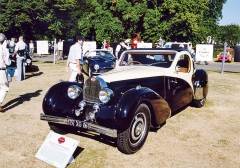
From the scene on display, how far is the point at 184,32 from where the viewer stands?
2453 centimetres

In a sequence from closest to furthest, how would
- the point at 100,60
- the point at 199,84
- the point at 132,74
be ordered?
1. the point at 132,74
2. the point at 199,84
3. the point at 100,60

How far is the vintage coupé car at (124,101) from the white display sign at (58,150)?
0.38 metres

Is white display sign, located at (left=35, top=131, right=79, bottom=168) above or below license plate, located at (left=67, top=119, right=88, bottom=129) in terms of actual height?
below

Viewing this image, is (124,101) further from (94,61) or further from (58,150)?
(94,61)

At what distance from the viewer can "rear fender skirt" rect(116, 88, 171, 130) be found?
3.64m

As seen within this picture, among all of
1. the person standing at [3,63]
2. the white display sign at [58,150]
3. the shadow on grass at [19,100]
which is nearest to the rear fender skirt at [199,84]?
the white display sign at [58,150]

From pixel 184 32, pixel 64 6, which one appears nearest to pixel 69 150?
pixel 184 32

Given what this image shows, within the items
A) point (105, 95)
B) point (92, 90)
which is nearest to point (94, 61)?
point (92, 90)

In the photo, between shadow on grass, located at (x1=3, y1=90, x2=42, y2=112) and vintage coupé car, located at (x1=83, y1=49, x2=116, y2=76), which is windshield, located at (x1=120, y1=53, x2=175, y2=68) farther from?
vintage coupé car, located at (x1=83, y1=49, x2=116, y2=76)

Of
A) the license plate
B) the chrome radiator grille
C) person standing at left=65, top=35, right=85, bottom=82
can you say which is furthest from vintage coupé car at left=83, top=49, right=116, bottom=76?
the license plate

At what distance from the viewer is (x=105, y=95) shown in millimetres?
3951

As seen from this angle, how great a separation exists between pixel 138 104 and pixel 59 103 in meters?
1.47

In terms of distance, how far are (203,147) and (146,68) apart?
6.35 feet

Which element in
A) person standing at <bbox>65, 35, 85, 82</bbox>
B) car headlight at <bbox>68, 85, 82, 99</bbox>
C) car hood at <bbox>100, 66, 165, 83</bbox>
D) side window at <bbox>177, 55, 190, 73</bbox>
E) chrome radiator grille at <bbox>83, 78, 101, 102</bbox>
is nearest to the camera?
chrome radiator grille at <bbox>83, 78, 101, 102</bbox>
